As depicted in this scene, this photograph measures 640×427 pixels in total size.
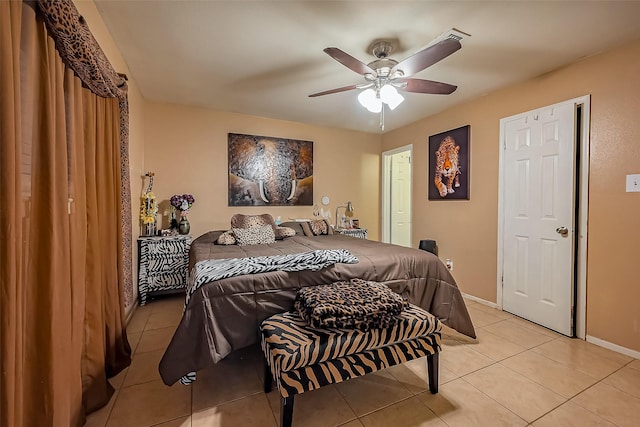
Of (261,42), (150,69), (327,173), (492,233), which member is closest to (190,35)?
(261,42)

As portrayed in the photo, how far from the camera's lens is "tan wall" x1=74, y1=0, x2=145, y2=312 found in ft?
5.65

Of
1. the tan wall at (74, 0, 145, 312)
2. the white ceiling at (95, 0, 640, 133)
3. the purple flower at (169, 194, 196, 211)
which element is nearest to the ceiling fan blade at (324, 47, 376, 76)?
the white ceiling at (95, 0, 640, 133)

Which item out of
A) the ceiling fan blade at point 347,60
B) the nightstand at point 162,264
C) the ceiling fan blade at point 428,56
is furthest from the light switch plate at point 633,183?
the nightstand at point 162,264

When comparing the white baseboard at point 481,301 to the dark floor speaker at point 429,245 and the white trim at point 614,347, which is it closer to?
the dark floor speaker at point 429,245

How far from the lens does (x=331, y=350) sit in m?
1.37

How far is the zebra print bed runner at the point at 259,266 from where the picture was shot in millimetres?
1573

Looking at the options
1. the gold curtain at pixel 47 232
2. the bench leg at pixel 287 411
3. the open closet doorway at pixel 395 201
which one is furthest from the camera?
the open closet doorway at pixel 395 201

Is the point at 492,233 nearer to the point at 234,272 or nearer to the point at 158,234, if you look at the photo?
the point at 234,272

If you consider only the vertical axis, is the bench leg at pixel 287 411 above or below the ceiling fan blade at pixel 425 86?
below

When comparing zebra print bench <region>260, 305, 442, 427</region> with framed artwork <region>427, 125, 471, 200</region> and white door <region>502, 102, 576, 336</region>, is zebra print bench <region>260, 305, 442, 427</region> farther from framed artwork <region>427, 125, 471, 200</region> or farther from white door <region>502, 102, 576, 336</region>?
framed artwork <region>427, 125, 471, 200</region>

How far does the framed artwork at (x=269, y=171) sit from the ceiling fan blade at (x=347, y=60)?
7.01 ft

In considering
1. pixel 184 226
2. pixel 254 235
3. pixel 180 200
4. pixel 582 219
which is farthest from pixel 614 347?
pixel 180 200

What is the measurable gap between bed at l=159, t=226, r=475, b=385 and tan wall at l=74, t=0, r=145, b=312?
1013 millimetres

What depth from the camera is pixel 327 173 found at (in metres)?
4.32
